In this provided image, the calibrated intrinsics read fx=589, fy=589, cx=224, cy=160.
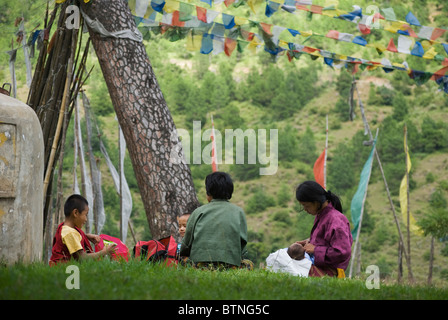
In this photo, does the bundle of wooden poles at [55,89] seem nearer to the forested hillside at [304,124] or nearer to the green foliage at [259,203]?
the forested hillside at [304,124]

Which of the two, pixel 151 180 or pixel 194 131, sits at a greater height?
pixel 194 131

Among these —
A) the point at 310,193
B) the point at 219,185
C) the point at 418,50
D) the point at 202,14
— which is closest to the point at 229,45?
the point at 202,14

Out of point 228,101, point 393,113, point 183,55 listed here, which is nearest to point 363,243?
point 393,113

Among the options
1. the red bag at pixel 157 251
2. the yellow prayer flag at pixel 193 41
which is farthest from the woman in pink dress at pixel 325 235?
the yellow prayer flag at pixel 193 41

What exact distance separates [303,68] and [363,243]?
36.9ft

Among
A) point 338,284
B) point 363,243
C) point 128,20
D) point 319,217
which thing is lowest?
point 363,243

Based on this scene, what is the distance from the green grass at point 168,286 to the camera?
7.69 feet

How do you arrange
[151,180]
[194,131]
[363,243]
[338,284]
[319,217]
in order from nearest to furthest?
[338,284] < [319,217] < [151,180] < [363,243] < [194,131]

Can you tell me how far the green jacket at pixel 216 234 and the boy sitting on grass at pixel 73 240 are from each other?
54 cm

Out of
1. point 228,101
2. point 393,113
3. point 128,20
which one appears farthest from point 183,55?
point 128,20

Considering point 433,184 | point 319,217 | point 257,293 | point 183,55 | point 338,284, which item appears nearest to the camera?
point 257,293

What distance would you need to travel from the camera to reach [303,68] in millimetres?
27406

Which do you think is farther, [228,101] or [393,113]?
[228,101]

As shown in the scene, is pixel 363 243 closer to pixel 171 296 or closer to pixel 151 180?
pixel 151 180
